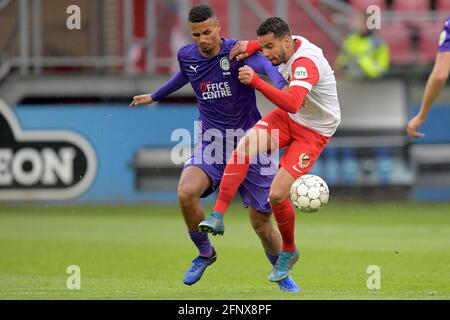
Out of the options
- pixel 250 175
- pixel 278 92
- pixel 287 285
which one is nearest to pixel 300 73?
pixel 278 92

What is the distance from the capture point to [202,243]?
9531 mm

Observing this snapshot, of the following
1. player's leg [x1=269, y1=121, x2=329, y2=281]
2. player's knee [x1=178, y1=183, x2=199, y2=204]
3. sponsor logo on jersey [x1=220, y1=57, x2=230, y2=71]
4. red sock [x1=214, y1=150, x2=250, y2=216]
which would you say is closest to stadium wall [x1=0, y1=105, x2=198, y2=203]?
sponsor logo on jersey [x1=220, y1=57, x2=230, y2=71]

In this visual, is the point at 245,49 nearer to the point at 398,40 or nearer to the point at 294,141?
the point at 294,141

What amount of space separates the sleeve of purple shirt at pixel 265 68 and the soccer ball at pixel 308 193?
784mm

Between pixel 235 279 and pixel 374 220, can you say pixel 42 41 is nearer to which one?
pixel 374 220

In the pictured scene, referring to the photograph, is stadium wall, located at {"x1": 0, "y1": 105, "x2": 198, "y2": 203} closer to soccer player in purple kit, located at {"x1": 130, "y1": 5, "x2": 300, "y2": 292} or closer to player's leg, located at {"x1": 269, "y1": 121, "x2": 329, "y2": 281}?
soccer player in purple kit, located at {"x1": 130, "y1": 5, "x2": 300, "y2": 292}

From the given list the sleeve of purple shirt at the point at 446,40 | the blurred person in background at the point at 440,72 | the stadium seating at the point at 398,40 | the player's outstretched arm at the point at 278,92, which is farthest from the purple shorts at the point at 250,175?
the stadium seating at the point at 398,40

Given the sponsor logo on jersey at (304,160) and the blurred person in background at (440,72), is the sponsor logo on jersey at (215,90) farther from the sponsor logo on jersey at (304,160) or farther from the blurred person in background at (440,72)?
the blurred person in background at (440,72)

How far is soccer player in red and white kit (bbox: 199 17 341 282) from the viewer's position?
8.69m

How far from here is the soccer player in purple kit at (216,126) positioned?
9.23m

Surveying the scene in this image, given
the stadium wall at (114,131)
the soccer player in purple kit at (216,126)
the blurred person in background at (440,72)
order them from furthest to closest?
the stadium wall at (114,131) → the soccer player in purple kit at (216,126) → the blurred person in background at (440,72)

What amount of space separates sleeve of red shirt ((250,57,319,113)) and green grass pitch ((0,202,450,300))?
1.47 metres

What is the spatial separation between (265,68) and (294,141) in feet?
2.11

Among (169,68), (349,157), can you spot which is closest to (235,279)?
(349,157)
